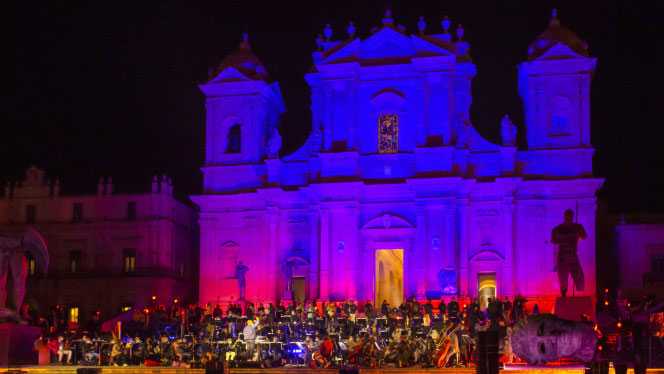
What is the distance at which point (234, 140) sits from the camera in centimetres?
5078

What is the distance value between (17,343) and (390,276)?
78.1ft

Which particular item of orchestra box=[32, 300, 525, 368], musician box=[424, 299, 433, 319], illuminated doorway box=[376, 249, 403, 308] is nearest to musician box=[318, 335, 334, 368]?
orchestra box=[32, 300, 525, 368]

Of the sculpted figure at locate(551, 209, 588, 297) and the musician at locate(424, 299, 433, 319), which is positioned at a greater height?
the sculpted figure at locate(551, 209, 588, 297)

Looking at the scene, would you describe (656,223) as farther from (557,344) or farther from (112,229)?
(557,344)

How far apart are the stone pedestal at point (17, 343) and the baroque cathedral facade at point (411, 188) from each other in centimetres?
Answer: 1808

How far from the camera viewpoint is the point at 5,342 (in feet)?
92.4

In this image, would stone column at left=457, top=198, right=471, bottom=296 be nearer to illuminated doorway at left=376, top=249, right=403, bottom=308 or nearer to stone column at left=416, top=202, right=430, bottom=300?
stone column at left=416, top=202, right=430, bottom=300

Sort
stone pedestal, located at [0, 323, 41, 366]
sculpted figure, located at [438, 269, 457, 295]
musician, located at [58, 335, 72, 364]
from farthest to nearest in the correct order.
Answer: sculpted figure, located at [438, 269, 457, 295]
musician, located at [58, 335, 72, 364]
stone pedestal, located at [0, 323, 41, 366]

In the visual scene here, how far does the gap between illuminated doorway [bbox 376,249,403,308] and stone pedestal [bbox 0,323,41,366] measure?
21.3 meters

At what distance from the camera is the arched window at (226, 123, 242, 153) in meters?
50.6

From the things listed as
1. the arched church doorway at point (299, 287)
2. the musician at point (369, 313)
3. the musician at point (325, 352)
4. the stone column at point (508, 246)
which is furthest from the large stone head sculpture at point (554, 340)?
the arched church doorway at point (299, 287)

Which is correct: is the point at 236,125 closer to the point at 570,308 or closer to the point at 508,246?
the point at 508,246

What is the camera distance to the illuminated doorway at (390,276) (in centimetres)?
4881

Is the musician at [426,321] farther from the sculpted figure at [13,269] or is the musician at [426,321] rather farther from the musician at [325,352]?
the sculpted figure at [13,269]
